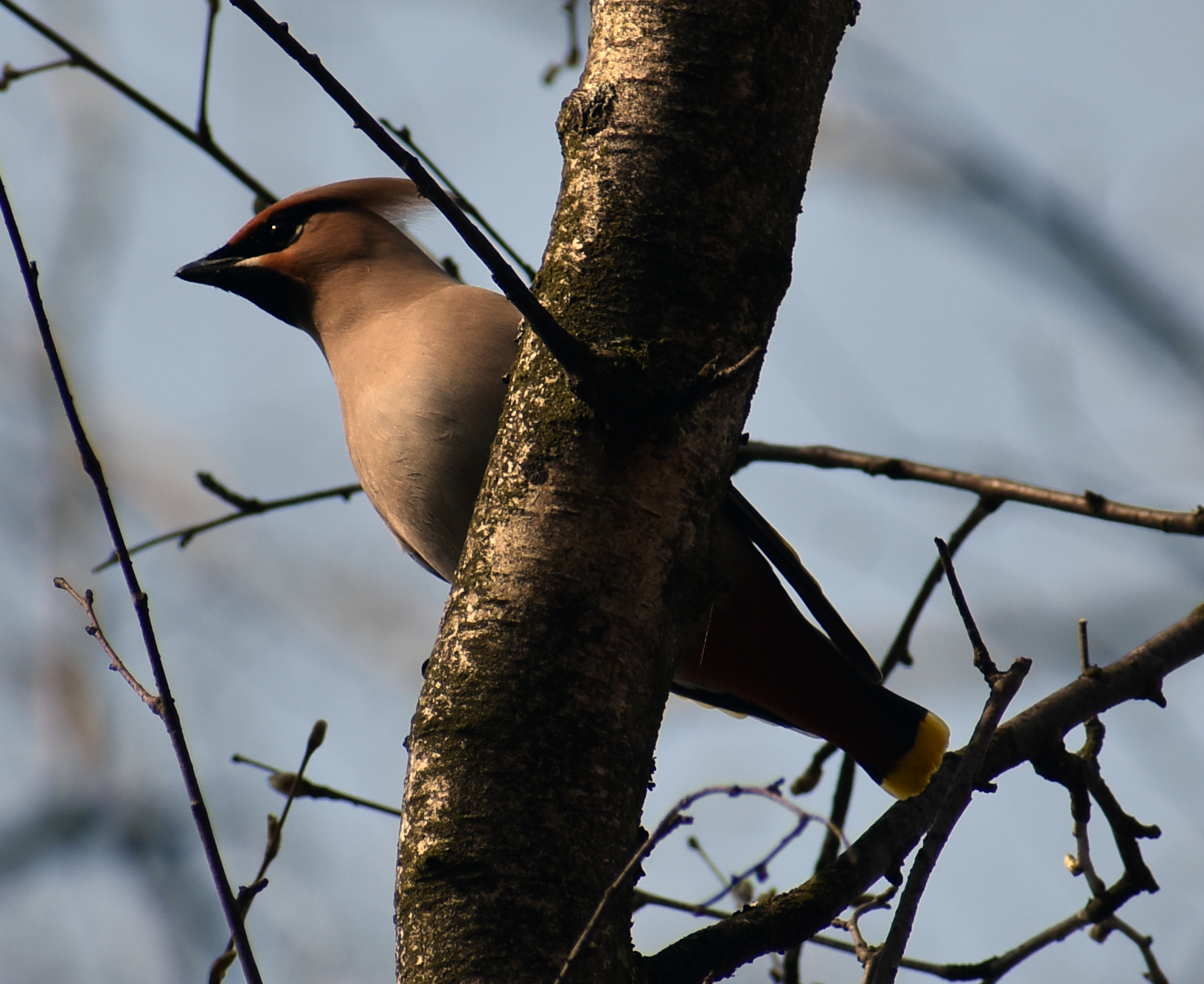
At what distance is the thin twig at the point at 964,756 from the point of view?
1464 mm

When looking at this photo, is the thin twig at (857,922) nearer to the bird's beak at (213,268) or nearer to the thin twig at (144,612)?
the thin twig at (144,612)

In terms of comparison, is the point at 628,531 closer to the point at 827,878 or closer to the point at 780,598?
the point at 827,878

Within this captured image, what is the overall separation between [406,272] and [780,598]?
138 centimetres

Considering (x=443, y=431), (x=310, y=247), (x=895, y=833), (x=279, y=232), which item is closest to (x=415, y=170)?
(x=895, y=833)

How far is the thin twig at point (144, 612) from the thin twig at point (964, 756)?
2.30ft

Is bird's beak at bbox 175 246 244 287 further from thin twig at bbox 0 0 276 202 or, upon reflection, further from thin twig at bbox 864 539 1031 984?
thin twig at bbox 864 539 1031 984

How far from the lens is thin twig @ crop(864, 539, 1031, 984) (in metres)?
1.46

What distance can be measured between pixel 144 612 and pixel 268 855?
14.3 inches

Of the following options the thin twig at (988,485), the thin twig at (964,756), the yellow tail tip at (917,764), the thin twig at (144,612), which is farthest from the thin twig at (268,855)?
the yellow tail tip at (917,764)

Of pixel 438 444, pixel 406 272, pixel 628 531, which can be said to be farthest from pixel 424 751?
pixel 406 272

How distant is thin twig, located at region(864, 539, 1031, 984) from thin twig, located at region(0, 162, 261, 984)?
27.7 inches

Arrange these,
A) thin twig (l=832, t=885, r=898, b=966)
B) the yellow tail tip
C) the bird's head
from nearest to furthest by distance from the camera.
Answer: thin twig (l=832, t=885, r=898, b=966) < the yellow tail tip < the bird's head

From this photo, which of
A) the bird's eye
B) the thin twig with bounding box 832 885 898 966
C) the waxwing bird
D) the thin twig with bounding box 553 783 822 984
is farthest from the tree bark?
the bird's eye

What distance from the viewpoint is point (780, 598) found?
343cm
